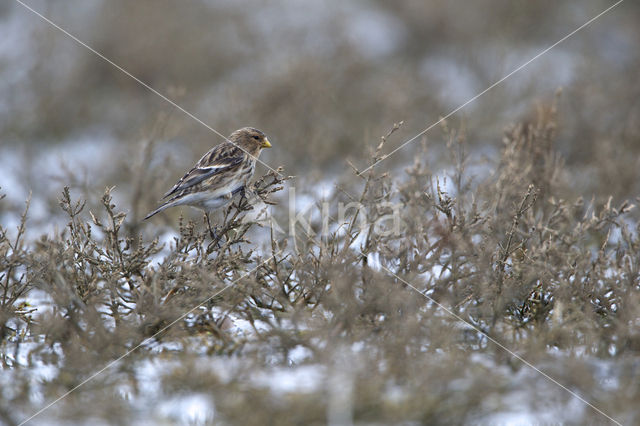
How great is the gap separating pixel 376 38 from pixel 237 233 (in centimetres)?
1129

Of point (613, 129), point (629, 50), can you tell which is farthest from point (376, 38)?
point (613, 129)

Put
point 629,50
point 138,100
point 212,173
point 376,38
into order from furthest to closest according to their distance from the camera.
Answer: point 376,38, point 629,50, point 138,100, point 212,173

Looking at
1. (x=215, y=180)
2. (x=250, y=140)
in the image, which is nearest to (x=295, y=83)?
(x=250, y=140)

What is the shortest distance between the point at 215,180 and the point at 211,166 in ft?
0.63

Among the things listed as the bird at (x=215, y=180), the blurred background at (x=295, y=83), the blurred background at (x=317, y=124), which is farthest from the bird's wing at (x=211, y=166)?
the blurred background at (x=295, y=83)

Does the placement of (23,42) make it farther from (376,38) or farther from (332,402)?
(332,402)

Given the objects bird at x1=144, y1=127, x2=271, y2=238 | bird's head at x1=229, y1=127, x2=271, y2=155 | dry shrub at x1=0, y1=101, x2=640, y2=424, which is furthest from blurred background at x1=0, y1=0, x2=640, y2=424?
bird at x1=144, y1=127, x2=271, y2=238

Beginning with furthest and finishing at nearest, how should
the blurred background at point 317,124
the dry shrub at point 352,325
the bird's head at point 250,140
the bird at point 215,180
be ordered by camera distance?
1. the bird's head at point 250,140
2. the bird at point 215,180
3. the blurred background at point 317,124
4. the dry shrub at point 352,325

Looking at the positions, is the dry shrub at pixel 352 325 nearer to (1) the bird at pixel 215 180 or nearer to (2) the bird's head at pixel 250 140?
(1) the bird at pixel 215 180

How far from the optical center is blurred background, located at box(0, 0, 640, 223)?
28.5ft

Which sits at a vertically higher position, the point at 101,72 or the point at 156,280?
the point at 101,72


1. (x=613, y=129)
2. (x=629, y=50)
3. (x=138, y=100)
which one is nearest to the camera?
(x=613, y=129)

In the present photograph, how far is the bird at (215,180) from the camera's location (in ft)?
16.4

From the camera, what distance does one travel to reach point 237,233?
447 cm
